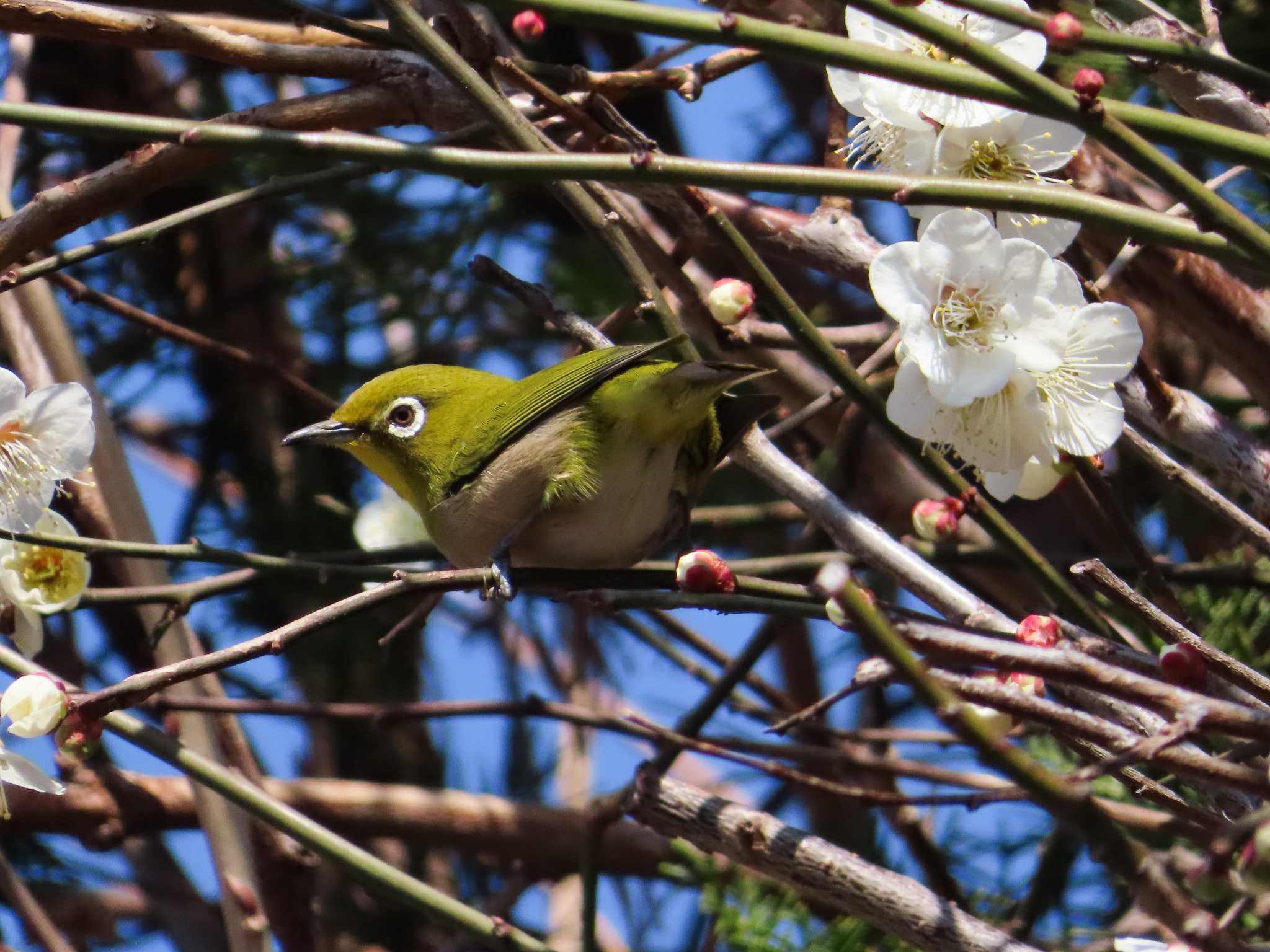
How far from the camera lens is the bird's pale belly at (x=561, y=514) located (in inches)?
116

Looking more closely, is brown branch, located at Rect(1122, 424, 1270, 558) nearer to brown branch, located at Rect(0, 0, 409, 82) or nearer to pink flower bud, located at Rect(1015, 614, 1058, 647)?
pink flower bud, located at Rect(1015, 614, 1058, 647)

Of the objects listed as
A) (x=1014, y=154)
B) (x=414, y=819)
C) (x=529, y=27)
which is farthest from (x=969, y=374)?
(x=414, y=819)

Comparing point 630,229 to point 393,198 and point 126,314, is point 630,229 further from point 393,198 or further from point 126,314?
point 393,198

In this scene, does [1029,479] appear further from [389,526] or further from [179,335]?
[179,335]

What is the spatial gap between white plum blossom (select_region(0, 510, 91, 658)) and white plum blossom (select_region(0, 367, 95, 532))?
8 cm

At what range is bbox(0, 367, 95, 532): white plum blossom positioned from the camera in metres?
2.30

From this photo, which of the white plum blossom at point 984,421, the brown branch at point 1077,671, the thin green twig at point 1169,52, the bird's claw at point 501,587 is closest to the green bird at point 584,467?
the bird's claw at point 501,587

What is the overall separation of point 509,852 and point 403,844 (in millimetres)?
429

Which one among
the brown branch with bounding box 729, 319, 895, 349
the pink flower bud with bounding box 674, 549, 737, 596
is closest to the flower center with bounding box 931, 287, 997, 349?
the pink flower bud with bounding box 674, 549, 737, 596

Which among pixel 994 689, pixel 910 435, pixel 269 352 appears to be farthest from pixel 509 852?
pixel 994 689

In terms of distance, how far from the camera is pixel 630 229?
9.00 ft

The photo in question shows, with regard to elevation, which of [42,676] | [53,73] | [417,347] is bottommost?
[42,676]

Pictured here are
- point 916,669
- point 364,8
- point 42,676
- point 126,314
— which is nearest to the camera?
point 916,669

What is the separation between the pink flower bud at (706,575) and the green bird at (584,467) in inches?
36.1
